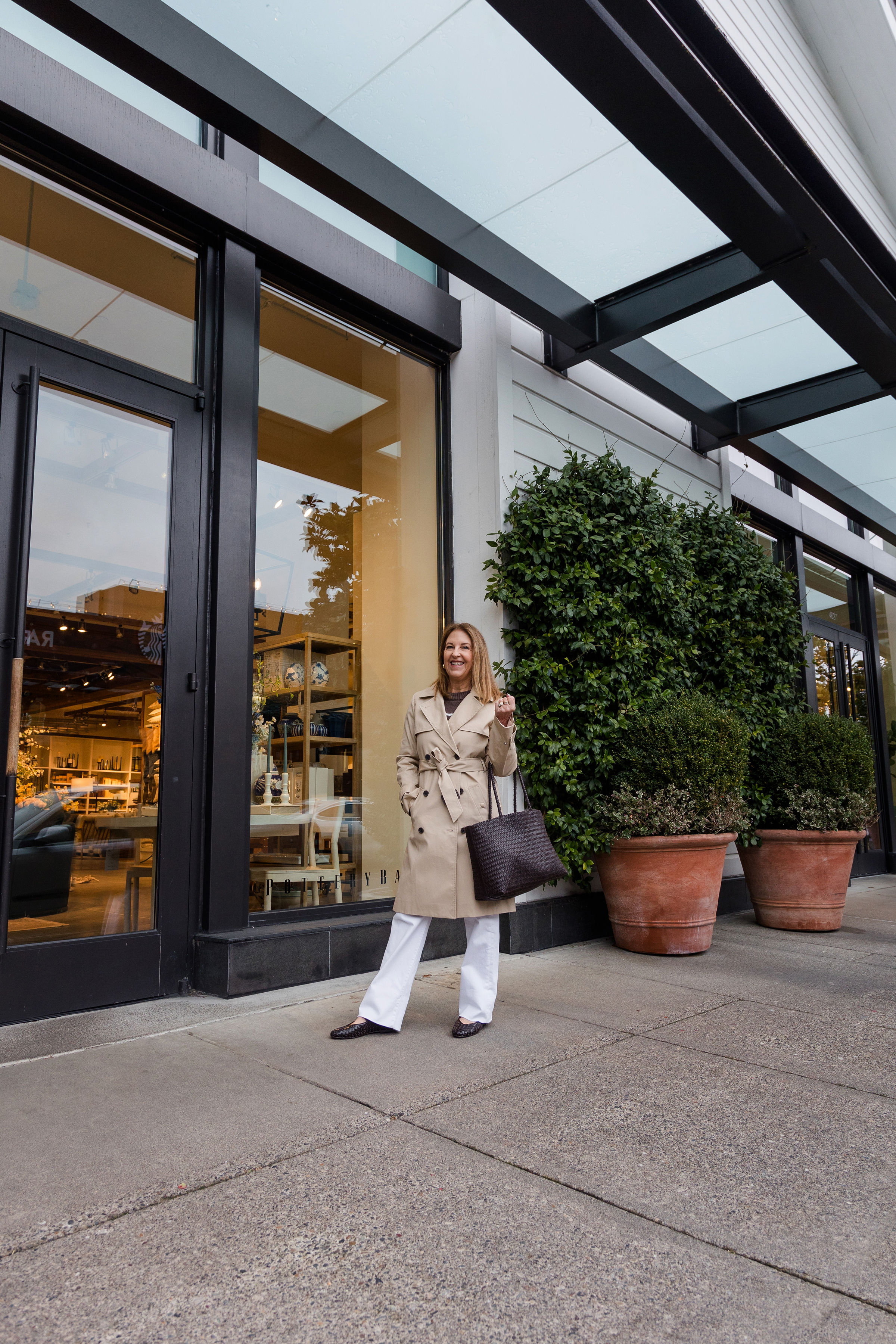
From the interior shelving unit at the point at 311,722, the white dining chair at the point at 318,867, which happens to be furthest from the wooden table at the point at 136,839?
the interior shelving unit at the point at 311,722

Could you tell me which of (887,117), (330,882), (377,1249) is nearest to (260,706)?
(330,882)

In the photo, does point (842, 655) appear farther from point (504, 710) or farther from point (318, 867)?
point (504, 710)

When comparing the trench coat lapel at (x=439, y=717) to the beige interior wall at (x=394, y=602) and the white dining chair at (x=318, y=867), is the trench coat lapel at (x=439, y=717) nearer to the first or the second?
the white dining chair at (x=318, y=867)

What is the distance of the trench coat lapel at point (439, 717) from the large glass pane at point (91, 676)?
1.31m

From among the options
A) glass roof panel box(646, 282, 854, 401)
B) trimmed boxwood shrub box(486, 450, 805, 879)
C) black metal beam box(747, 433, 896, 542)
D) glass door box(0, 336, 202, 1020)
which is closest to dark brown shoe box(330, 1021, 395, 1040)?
glass door box(0, 336, 202, 1020)

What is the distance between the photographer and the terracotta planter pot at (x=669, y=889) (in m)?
4.91

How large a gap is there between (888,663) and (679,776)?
7626mm

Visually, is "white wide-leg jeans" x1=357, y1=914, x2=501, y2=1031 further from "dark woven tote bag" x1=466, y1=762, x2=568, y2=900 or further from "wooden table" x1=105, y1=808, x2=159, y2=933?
"wooden table" x1=105, y1=808, x2=159, y2=933

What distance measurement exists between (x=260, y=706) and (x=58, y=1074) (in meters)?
2.07

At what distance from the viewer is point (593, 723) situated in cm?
525

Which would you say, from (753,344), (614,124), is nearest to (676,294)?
(753,344)

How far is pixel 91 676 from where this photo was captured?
3.86 m

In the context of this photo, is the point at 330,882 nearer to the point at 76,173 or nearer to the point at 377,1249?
the point at 377,1249

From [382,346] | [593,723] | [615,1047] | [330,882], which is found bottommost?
[615,1047]
